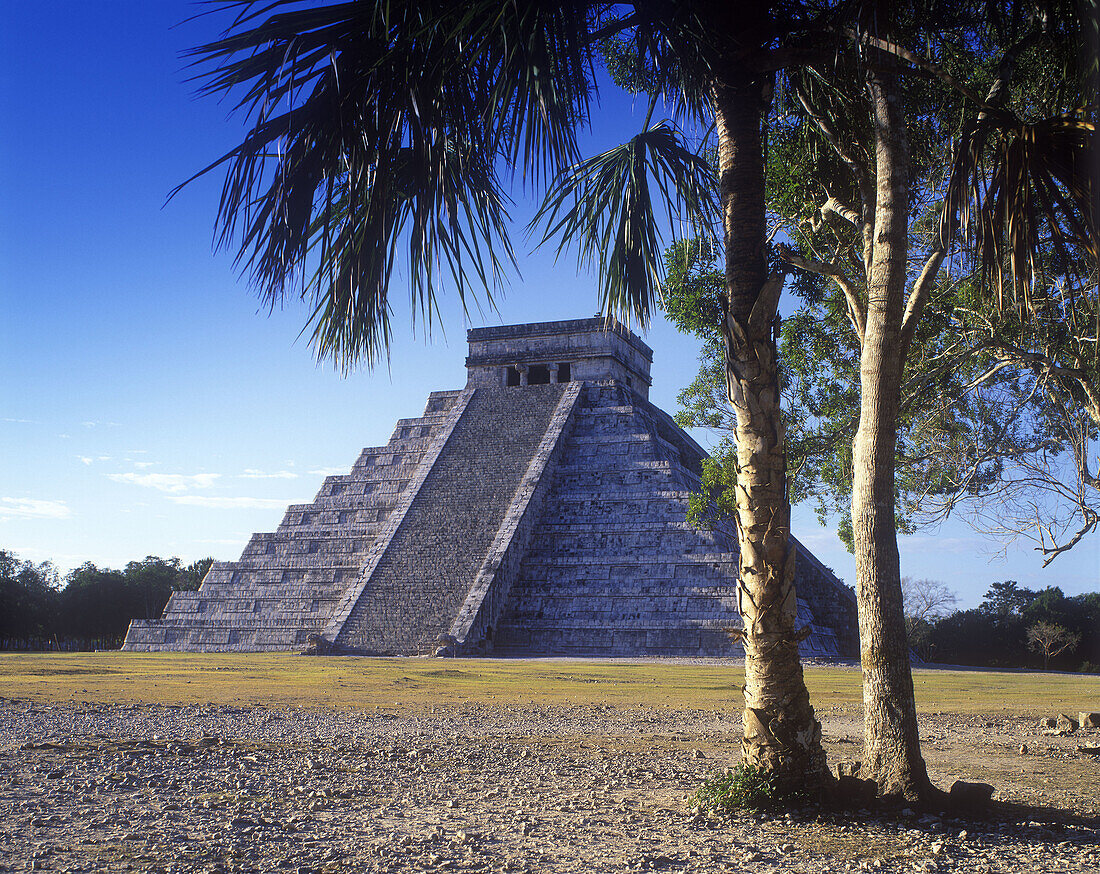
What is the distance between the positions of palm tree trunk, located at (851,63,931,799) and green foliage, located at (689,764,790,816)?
54 centimetres

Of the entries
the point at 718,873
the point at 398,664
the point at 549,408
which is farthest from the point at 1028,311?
the point at 549,408

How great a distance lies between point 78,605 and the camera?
4281cm

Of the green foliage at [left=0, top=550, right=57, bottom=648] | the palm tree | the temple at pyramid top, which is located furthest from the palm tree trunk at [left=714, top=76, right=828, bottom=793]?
the green foliage at [left=0, top=550, right=57, bottom=648]

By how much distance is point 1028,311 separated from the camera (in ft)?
16.0

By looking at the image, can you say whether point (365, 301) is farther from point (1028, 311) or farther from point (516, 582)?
point (516, 582)

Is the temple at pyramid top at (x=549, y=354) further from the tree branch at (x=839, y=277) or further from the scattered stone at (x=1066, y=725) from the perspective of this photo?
the tree branch at (x=839, y=277)

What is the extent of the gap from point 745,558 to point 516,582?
1849 cm

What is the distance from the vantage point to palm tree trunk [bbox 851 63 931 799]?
4.39m

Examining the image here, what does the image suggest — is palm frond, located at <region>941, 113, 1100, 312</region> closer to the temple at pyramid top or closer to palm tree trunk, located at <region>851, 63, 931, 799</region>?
palm tree trunk, located at <region>851, 63, 931, 799</region>

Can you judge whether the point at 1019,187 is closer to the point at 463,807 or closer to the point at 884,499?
the point at 884,499

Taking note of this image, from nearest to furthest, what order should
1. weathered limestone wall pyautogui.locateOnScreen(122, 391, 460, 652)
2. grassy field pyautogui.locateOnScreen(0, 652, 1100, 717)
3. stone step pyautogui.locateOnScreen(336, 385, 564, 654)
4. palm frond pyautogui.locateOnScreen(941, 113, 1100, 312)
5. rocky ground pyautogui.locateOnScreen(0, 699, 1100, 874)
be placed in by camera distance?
rocky ground pyautogui.locateOnScreen(0, 699, 1100, 874) → palm frond pyautogui.locateOnScreen(941, 113, 1100, 312) → grassy field pyautogui.locateOnScreen(0, 652, 1100, 717) → stone step pyautogui.locateOnScreen(336, 385, 564, 654) → weathered limestone wall pyautogui.locateOnScreen(122, 391, 460, 652)

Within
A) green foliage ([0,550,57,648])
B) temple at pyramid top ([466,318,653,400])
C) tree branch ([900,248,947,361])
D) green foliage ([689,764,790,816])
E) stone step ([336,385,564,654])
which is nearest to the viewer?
green foliage ([689,764,790,816])

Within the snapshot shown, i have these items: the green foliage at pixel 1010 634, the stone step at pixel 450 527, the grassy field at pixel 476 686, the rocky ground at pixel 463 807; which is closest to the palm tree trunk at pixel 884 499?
the rocky ground at pixel 463 807

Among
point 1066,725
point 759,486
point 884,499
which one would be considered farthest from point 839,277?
point 1066,725
